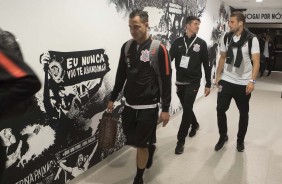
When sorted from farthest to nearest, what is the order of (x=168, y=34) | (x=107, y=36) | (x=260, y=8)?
(x=260, y=8) → (x=168, y=34) → (x=107, y=36)

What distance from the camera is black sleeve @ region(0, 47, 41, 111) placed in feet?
3.03

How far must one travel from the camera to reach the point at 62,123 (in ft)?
8.73

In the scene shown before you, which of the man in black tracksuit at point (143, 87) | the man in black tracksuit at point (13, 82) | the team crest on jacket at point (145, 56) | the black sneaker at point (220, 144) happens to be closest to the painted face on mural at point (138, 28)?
the man in black tracksuit at point (143, 87)

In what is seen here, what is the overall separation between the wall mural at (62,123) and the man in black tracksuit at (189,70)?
716mm

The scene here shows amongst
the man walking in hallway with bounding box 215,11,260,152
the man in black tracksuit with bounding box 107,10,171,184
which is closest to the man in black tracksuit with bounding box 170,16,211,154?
the man walking in hallway with bounding box 215,11,260,152

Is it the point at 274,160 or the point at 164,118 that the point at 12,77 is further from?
the point at 274,160

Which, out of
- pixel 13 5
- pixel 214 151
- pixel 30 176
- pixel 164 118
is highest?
pixel 13 5

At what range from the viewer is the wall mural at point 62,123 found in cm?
225

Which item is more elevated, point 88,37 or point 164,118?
point 88,37

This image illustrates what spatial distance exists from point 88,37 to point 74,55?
0.27m

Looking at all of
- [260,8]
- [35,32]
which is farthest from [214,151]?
[260,8]

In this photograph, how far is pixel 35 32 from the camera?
2234mm

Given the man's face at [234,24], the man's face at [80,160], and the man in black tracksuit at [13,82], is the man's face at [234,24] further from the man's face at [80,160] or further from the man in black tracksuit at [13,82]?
the man in black tracksuit at [13,82]

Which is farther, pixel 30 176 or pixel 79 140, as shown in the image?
pixel 79 140
